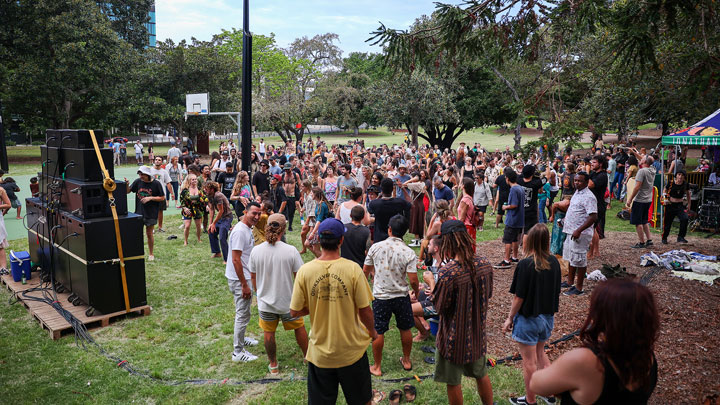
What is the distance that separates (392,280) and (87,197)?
178 inches

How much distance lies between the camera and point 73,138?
6832 millimetres

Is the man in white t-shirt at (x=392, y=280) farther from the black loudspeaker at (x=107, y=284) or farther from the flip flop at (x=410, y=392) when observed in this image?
the black loudspeaker at (x=107, y=284)

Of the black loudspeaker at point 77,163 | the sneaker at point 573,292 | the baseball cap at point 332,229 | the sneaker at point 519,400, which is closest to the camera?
the baseball cap at point 332,229

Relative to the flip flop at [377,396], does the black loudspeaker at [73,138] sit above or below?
above

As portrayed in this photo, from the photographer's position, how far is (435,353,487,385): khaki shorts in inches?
151

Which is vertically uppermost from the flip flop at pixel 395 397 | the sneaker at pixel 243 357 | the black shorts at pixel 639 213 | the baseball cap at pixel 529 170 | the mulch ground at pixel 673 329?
the baseball cap at pixel 529 170

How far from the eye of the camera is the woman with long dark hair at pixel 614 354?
82.1 inches

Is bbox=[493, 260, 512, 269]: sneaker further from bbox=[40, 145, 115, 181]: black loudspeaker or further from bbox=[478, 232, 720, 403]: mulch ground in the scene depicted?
bbox=[40, 145, 115, 181]: black loudspeaker

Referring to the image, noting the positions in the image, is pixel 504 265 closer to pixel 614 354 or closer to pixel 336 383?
pixel 336 383

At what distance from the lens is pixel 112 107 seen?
31281 millimetres

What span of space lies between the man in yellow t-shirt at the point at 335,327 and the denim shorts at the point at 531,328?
1.59 m

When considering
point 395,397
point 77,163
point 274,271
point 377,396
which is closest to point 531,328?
point 395,397

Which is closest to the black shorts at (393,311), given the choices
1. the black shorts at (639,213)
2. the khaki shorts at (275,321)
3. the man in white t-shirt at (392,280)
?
the man in white t-shirt at (392,280)

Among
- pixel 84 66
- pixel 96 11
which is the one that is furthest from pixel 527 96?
pixel 96 11
